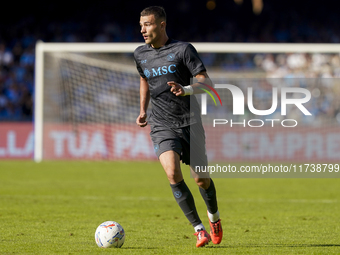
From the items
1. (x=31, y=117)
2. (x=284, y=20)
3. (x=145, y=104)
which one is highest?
(x=284, y=20)

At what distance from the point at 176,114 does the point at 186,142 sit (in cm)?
29

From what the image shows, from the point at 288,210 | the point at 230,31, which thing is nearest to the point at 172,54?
the point at 288,210

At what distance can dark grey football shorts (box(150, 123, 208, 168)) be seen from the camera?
529 cm

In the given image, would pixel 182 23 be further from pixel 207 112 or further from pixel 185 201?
pixel 185 201

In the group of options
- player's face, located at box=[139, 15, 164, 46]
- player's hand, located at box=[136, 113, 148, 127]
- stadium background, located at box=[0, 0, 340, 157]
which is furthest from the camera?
stadium background, located at box=[0, 0, 340, 157]

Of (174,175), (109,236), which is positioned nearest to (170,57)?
(174,175)

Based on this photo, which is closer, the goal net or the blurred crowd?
the goal net

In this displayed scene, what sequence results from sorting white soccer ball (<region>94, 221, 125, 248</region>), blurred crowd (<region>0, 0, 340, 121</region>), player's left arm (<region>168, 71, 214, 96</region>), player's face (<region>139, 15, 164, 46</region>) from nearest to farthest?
player's left arm (<region>168, 71, 214, 96</region>)
white soccer ball (<region>94, 221, 125, 248</region>)
player's face (<region>139, 15, 164, 46</region>)
blurred crowd (<region>0, 0, 340, 121</region>)

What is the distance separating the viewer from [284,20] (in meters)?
25.4

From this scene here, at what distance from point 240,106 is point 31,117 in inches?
265

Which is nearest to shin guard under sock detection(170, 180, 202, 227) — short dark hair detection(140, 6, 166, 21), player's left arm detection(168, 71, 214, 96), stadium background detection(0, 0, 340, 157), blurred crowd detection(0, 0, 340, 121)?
player's left arm detection(168, 71, 214, 96)

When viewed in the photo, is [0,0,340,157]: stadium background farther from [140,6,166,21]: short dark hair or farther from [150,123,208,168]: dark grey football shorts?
[150,123,208,168]: dark grey football shorts

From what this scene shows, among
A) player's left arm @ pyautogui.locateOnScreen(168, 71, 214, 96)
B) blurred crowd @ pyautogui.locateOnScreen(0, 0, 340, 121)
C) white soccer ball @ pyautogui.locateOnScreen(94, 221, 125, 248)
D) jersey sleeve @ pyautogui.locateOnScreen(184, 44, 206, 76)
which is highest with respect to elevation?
blurred crowd @ pyautogui.locateOnScreen(0, 0, 340, 121)

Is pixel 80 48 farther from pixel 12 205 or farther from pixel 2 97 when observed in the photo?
pixel 12 205
